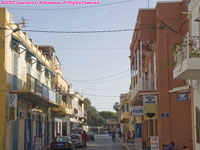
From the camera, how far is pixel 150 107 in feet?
68.4

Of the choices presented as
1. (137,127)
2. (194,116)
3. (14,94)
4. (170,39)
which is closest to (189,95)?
(194,116)

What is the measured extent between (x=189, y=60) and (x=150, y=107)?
8.05m

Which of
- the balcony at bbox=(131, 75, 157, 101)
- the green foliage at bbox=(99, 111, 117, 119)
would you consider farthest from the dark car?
the green foliage at bbox=(99, 111, 117, 119)

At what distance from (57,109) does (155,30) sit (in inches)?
766

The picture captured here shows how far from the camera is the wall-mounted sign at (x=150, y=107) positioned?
19734 millimetres

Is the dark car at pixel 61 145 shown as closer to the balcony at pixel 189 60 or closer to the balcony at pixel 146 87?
the balcony at pixel 146 87

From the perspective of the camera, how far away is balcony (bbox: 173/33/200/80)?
A: 13.2m

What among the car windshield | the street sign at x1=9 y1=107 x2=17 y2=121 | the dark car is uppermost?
the street sign at x1=9 y1=107 x2=17 y2=121

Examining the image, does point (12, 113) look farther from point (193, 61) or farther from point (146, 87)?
point (193, 61)

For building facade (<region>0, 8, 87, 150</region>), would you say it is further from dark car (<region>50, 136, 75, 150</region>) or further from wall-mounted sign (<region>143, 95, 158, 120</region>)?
wall-mounted sign (<region>143, 95, 158, 120</region>)

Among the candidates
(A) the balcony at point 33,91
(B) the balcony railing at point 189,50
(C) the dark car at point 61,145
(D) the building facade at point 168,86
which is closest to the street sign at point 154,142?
(D) the building facade at point 168,86

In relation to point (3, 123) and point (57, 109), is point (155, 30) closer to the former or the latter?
point (3, 123)

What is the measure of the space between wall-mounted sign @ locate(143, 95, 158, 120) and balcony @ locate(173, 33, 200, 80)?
5299 millimetres

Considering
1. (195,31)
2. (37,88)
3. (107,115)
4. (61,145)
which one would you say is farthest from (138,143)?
(107,115)
